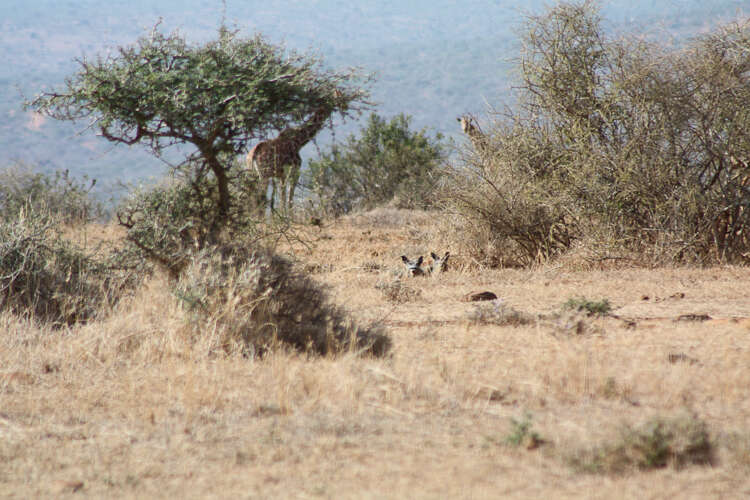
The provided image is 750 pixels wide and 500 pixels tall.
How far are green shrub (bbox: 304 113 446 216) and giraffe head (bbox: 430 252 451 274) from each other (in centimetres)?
894

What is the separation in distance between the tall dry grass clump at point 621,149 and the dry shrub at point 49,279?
17.8ft

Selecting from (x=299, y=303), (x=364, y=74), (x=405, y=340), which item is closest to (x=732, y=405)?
(x=405, y=340)

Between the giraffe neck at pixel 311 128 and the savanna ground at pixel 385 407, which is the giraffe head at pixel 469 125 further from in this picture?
the savanna ground at pixel 385 407

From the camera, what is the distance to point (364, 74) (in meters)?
6.88

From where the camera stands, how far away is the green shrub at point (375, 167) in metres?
20.7

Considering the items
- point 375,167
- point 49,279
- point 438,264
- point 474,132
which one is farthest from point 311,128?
point 375,167

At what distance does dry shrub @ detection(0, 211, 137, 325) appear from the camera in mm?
6648

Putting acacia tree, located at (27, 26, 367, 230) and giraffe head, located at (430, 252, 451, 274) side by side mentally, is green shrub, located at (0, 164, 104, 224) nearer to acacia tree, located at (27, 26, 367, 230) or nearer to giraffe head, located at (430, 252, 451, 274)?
giraffe head, located at (430, 252, 451, 274)

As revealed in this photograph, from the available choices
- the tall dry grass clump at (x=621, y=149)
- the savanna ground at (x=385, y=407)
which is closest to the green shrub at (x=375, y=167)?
the tall dry grass clump at (x=621, y=149)

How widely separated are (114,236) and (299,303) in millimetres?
7695

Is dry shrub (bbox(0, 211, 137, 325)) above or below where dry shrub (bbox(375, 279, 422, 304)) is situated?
above

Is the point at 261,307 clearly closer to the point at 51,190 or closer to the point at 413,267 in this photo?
the point at 413,267

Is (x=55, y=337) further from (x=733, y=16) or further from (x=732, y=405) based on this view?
(x=733, y=16)

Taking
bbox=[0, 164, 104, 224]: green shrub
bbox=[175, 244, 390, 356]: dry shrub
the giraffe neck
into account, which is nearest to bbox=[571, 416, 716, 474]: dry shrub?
bbox=[175, 244, 390, 356]: dry shrub
